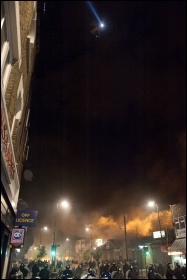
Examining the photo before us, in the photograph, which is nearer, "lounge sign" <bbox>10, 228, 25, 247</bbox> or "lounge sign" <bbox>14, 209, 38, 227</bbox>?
"lounge sign" <bbox>10, 228, 25, 247</bbox>

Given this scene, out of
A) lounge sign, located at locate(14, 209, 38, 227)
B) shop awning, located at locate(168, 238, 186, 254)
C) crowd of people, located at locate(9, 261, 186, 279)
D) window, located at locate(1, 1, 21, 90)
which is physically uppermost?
window, located at locate(1, 1, 21, 90)

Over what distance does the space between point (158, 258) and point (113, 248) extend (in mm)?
29050

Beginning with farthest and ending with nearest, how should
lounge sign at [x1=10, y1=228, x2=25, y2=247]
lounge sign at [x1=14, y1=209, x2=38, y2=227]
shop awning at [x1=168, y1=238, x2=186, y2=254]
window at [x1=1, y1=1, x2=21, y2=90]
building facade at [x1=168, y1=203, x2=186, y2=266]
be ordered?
building facade at [x1=168, y1=203, x2=186, y2=266] → shop awning at [x1=168, y1=238, x2=186, y2=254] → lounge sign at [x1=14, y1=209, x2=38, y2=227] → lounge sign at [x1=10, y1=228, x2=25, y2=247] → window at [x1=1, y1=1, x2=21, y2=90]

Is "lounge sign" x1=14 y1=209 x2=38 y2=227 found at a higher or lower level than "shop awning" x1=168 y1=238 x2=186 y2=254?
higher

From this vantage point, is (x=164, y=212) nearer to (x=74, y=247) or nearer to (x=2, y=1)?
(x=74, y=247)

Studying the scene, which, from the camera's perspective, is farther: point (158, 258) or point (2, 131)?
point (158, 258)

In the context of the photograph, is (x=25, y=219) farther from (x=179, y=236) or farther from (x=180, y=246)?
(x=179, y=236)

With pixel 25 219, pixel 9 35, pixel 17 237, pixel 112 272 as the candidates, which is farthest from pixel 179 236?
pixel 9 35

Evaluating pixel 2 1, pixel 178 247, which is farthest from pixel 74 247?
pixel 2 1

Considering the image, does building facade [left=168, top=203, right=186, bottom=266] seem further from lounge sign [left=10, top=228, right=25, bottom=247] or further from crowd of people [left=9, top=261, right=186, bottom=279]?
lounge sign [left=10, top=228, right=25, bottom=247]

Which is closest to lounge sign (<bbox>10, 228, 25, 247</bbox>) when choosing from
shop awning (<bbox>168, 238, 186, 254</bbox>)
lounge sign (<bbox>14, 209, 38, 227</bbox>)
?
lounge sign (<bbox>14, 209, 38, 227</bbox>)

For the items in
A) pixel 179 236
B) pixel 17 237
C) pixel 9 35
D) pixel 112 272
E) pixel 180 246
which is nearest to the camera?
pixel 9 35

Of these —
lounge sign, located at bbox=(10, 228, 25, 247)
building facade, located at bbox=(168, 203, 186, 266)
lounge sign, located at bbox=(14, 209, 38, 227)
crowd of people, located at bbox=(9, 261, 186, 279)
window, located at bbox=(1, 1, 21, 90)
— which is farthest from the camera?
building facade, located at bbox=(168, 203, 186, 266)

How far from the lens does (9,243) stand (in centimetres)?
1532
